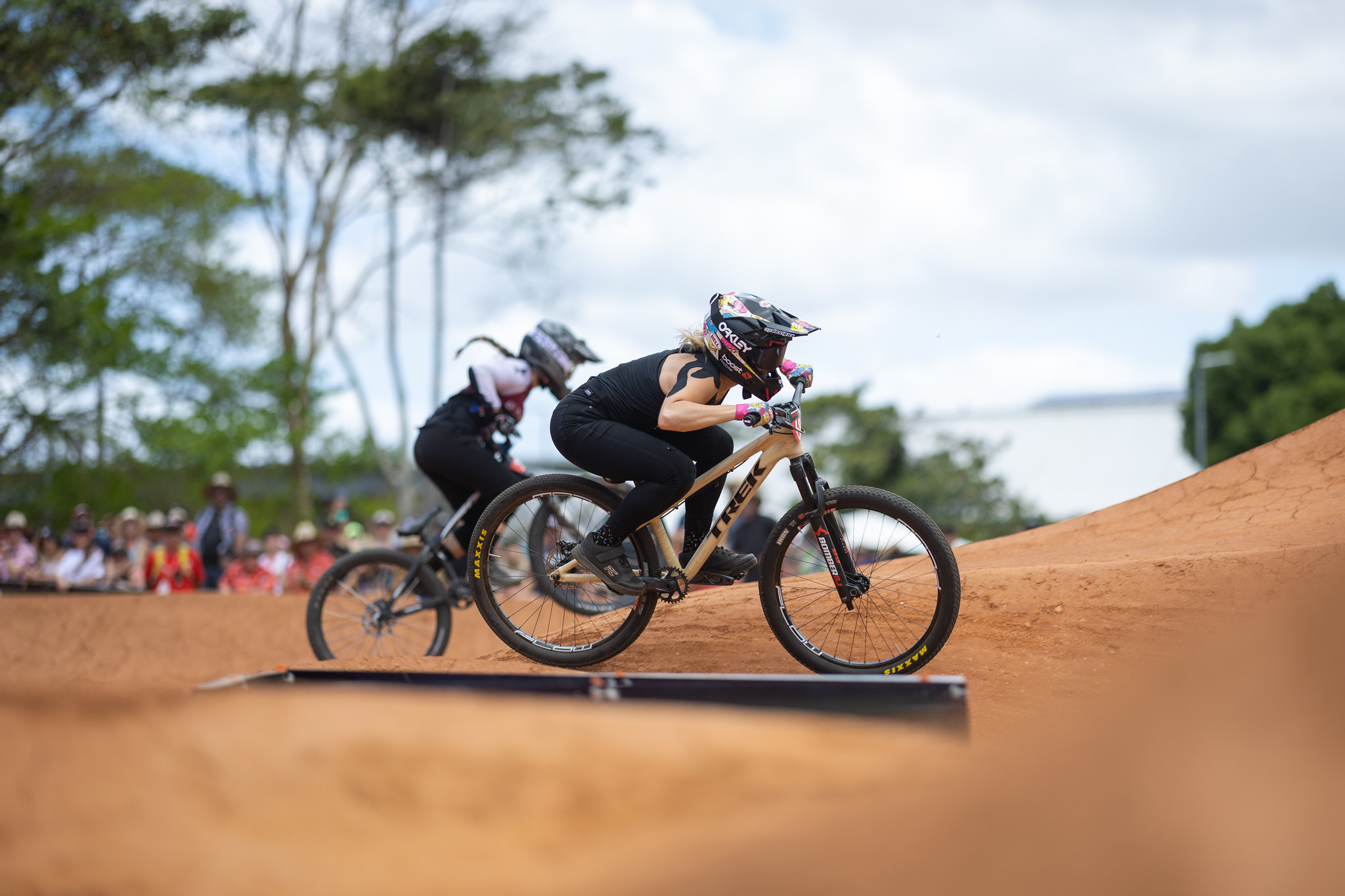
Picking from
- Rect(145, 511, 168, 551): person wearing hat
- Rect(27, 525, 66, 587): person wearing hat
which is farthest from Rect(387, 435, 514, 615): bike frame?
Rect(145, 511, 168, 551): person wearing hat

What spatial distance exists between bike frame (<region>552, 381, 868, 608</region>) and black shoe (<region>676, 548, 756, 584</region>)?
47mm

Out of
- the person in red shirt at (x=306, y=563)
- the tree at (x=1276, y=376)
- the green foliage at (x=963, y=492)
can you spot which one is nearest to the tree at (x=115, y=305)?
the person in red shirt at (x=306, y=563)

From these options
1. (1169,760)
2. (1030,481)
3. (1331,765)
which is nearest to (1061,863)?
(1169,760)

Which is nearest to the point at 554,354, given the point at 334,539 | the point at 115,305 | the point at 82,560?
the point at 334,539

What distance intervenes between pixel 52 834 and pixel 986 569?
16.4ft

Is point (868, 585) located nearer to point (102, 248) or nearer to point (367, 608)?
point (367, 608)

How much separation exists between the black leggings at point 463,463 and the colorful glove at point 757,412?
→ 84.3 inches

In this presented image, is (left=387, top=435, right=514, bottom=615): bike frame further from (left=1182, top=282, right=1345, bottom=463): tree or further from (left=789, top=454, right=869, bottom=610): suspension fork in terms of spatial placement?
(left=1182, top=282, right=1345, bottom=463): tree

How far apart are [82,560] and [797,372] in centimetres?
1121

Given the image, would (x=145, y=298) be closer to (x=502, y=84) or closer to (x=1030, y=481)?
(x=502, y=84)

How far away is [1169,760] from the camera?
247cm

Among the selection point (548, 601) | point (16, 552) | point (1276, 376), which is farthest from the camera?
point (1276, 376)

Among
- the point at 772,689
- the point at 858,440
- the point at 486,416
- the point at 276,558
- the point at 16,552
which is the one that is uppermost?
the point at 858,440

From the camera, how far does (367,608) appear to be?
668cm
